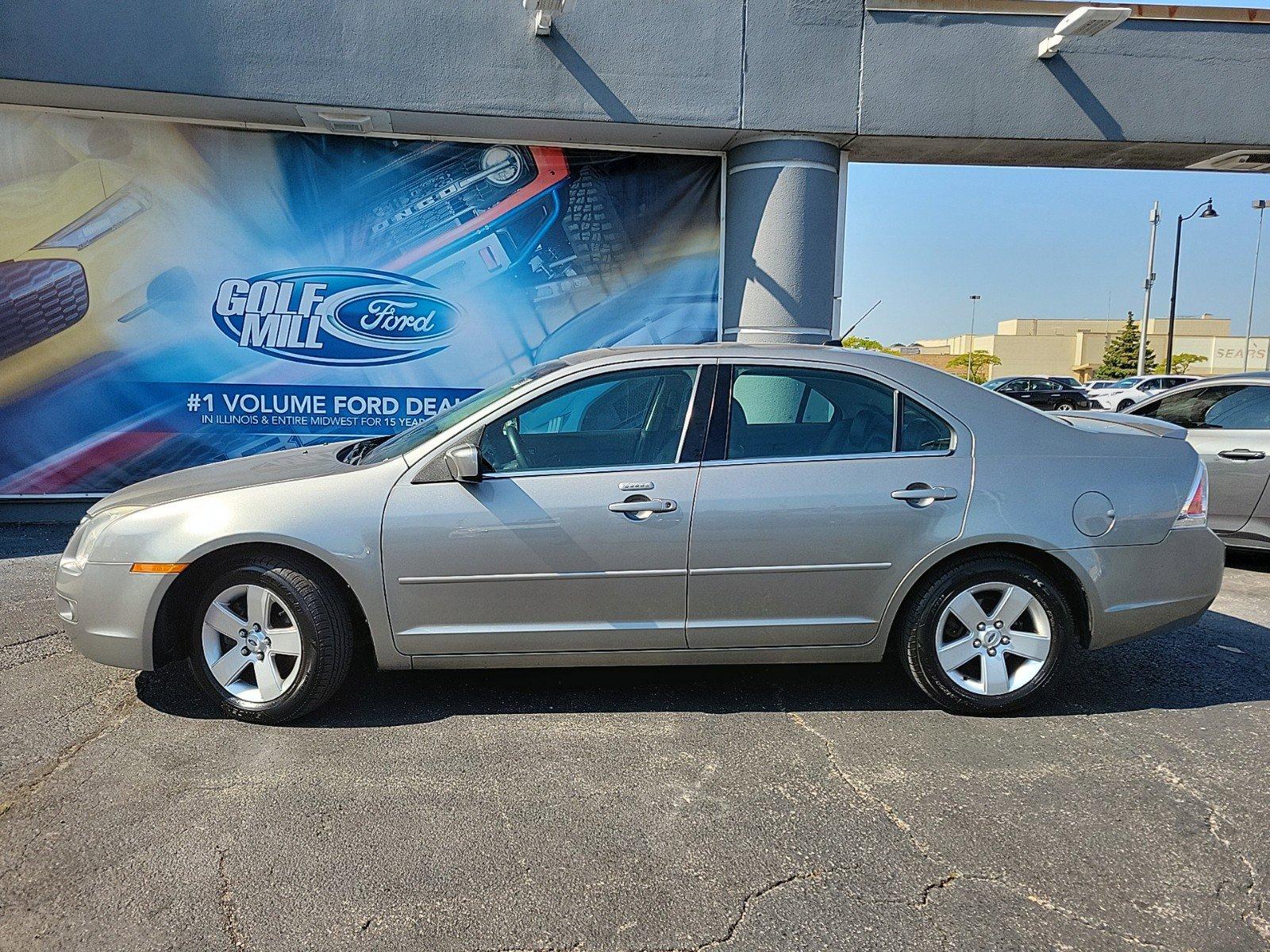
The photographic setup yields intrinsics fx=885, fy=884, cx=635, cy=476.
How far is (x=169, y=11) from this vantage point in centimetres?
720

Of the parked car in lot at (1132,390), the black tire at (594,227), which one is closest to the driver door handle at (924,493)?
the black tire at (594,227)

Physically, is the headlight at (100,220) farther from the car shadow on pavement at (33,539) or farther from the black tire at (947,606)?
the black tire at (947,606)

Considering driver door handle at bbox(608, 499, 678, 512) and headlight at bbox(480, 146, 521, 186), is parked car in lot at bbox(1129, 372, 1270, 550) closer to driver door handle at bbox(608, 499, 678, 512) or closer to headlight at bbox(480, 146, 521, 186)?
driver door handle at bbox(608, 499, 678, 512)

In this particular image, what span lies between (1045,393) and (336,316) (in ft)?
96.6

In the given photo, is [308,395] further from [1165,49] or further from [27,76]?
[1165,49]

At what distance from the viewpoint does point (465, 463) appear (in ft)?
11.8

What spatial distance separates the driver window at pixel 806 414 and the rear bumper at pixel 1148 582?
1.00 meters

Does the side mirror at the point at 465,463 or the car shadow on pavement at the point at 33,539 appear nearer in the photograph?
the side mirror at the point at 465,463

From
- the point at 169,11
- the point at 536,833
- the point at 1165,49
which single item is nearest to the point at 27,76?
the point at 169,11

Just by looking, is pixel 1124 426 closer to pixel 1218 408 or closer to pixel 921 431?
pixel 921 431

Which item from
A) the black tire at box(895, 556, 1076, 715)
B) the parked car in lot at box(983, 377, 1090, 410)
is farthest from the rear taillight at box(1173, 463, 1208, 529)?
the parked car in lot at box(983, 377, 1090, 410)

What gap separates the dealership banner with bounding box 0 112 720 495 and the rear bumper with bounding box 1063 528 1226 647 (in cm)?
569

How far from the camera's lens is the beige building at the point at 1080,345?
270 ft

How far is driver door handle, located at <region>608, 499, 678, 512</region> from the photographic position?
367cm
